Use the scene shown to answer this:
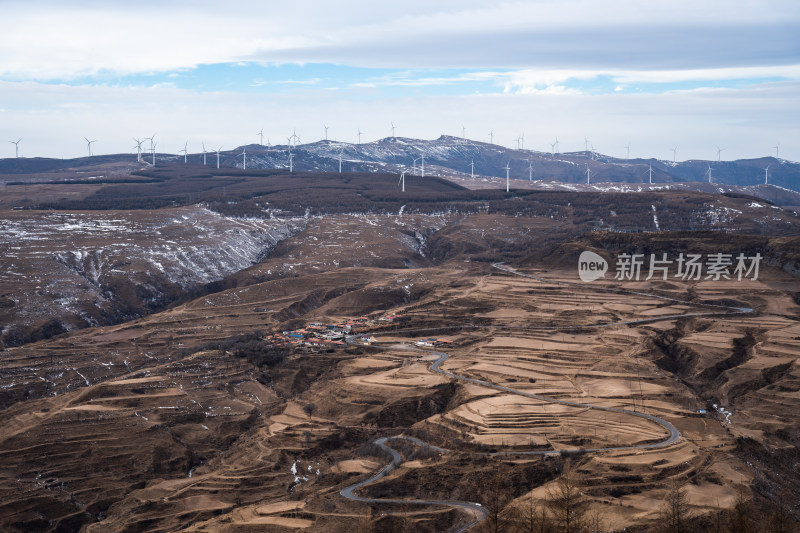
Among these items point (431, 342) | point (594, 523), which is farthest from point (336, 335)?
point (594, 523)

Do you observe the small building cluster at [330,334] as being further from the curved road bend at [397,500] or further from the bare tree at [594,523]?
the bare tree at [594,523]

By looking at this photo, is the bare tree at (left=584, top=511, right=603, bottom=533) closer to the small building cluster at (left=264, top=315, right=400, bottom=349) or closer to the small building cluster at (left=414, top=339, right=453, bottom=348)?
the small building cluster at (left=414, top=339, right=453, bottom=348)

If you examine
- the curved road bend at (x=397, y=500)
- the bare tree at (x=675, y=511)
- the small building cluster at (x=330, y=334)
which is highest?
the bare tree at (x=675, y=511)

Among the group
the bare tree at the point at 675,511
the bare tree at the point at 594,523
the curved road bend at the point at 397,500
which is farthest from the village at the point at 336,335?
the bare tree at the point at 594,523

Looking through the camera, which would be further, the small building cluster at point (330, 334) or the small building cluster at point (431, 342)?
the small building cluster at point (330, 334)

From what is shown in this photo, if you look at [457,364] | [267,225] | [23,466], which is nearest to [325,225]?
[267,225]

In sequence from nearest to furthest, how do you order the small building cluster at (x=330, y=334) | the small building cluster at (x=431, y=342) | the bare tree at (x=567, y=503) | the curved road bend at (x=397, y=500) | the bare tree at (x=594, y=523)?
the bare tree at (x=567, y=503)
the bare tree at (x=594, y=523)
the curved road bend at (x=397, y=500)
the small building cluster at (x=431, y=342)
the small building cluster at (x=330, y=334)

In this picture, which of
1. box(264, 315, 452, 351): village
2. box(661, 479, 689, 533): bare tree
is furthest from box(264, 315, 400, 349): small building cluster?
box(661, 479, 689, 533): bare tree
